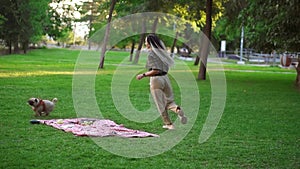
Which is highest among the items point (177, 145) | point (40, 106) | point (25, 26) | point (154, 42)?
point (25, 26)

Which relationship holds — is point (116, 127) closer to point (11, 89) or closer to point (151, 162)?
point (151, 162)

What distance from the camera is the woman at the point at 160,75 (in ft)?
32.0

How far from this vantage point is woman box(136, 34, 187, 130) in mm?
9758

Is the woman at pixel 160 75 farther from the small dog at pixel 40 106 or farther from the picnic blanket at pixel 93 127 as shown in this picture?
the small dog at pixel 40 106

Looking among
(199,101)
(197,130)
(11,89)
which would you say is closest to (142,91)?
(199,101)

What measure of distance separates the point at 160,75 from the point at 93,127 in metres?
1.63

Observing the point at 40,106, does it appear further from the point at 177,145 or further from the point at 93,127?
the point at 177,145

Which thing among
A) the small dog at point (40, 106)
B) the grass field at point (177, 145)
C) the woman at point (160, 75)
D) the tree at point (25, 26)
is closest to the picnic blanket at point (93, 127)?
the grass field at point (177, 145)

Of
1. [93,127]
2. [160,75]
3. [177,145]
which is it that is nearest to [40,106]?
[93,127]

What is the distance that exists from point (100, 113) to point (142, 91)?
6.85 m

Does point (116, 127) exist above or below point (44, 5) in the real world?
below

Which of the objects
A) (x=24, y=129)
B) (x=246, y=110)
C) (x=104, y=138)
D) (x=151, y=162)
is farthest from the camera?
(x=246, y=110)

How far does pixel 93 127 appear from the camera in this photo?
962cm

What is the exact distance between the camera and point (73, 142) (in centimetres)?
820
